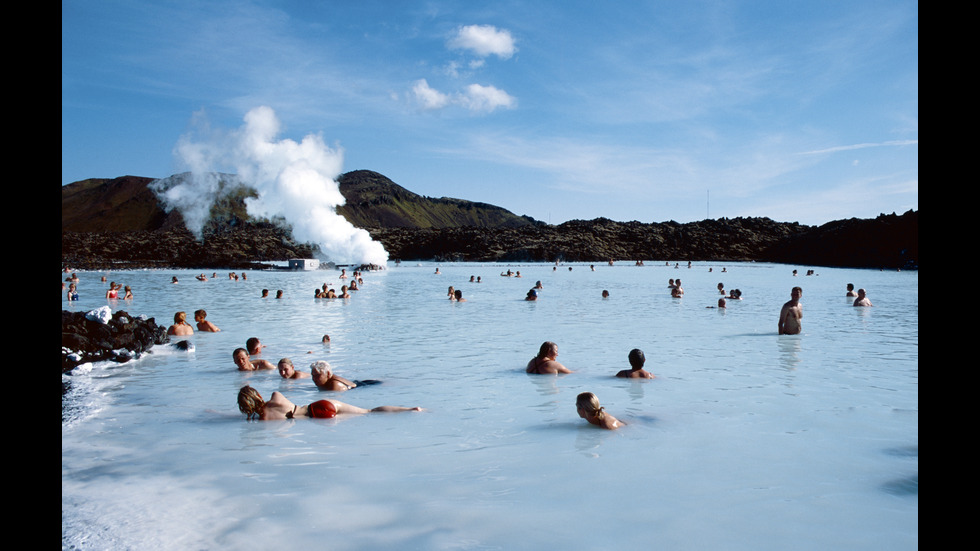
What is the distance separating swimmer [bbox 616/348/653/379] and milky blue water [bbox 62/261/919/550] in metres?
0.14

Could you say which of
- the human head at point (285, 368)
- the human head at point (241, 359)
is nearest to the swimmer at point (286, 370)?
the human head at point (285, 368)

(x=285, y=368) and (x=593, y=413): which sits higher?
(x=285, y=368)

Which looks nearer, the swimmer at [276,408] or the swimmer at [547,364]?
the swimmer at [276,408]

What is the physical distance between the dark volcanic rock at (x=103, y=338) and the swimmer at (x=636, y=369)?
9.02 meters

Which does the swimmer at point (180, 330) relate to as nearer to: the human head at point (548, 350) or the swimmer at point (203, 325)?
the swimmer at point (203, 325)

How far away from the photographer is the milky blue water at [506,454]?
4.54 metres

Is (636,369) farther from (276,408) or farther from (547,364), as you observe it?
(276,408)

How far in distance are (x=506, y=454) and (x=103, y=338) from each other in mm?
9769

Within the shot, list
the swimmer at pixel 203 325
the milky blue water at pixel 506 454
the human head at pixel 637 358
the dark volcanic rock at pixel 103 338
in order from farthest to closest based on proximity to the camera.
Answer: the swimmer at pixel 203 325 → the dark volcanic rock at pixel 103 338 → the human head at pixel 637 358 → the milky blue water at pixel 506 454

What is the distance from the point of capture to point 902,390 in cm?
886

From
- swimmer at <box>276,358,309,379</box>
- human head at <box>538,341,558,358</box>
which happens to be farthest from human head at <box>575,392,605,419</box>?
swimmer at <box>276,358,309,379</box>

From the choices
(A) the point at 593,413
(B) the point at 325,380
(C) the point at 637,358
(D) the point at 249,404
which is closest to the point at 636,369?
(C) the point at 637,358

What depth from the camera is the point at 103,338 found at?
1217cm

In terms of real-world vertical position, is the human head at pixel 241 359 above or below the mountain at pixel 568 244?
below
